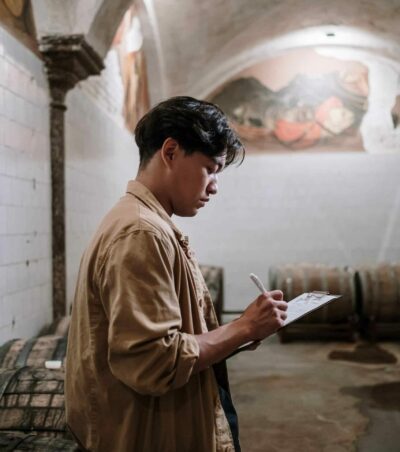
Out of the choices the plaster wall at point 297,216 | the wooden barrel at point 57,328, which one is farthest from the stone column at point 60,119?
the plaster wall at point 297,216

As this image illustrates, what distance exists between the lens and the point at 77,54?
4.41 meters

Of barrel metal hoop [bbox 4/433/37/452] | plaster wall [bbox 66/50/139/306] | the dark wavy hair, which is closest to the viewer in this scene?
the dark wavy hair

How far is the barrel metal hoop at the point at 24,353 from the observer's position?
10.1 ft

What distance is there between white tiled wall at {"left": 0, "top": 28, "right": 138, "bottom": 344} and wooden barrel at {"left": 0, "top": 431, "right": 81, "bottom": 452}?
5.04 feet

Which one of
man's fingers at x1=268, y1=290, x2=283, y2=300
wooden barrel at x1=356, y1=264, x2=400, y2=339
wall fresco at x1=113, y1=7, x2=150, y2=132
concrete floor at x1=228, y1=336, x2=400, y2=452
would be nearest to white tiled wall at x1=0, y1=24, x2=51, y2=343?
concrete floor at x1=228, y1=336, x2=400, y2=452

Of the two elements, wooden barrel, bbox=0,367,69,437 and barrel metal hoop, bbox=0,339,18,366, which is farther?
barrel metal hoop, bbox=0,339,18,366

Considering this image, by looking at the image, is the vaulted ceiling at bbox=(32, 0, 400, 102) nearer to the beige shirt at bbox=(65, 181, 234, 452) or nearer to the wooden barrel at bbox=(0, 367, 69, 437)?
the wooden barrel at bbox=(0, 367, 69, 437)

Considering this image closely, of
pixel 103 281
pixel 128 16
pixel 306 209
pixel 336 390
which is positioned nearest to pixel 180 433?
pixel 103 281

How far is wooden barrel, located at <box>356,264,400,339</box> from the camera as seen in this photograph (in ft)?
23.0

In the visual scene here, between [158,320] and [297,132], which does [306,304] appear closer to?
[158,320]

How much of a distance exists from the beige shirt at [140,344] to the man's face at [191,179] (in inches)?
3.0

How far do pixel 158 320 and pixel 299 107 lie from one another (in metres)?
8.83

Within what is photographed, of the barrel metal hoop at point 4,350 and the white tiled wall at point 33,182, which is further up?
the white tiled wall at point 33,182

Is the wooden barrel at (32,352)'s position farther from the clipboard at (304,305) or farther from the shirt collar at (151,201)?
the shirt collar at (151,201)
